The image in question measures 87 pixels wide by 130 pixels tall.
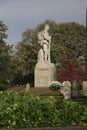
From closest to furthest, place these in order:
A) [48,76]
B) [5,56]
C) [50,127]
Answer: [50,127] → [48,76] → [5,56]

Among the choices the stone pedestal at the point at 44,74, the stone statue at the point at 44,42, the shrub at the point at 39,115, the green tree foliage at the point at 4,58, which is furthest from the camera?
the green tree foliage at the point at 4,58

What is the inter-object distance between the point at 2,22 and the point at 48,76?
40790 mm

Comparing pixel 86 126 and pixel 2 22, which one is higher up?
pixel 2 22

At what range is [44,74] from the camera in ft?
124

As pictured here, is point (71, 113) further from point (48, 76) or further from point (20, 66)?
point (20, 66)

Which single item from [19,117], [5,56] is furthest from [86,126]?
[5,56]

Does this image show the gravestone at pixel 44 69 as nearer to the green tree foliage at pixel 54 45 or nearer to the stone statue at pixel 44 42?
the stone statue at pixel 44 42

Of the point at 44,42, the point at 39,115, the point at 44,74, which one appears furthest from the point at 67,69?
the point at 39,115

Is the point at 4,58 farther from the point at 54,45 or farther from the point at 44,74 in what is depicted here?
the point at 44,74

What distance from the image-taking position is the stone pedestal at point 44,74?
37750 millimetres

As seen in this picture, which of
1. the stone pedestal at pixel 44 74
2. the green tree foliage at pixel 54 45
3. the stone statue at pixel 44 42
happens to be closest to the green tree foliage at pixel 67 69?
the green tree foliage at pixel 54 45

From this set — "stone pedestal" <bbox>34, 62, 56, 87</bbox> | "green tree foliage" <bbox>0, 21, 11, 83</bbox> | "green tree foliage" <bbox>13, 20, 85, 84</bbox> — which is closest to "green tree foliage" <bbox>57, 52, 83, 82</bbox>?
"green tree foliage" <bbox>13, 20, 85, 84</bbox>

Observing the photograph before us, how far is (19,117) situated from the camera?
31.5 ft

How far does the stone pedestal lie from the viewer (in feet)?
124
